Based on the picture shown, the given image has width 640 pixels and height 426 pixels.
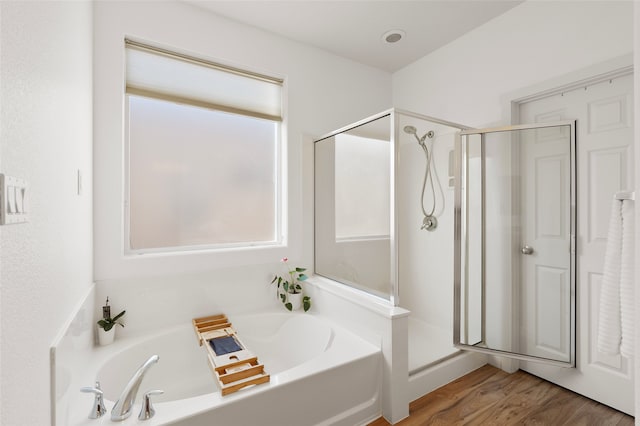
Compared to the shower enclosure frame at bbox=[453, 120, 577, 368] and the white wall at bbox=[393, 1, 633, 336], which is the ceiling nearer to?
the white wall at bbox=[393, 1, 633, 336]

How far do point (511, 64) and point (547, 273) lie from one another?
1514 millimetres

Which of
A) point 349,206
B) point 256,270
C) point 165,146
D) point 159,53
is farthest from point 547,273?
point 159,53

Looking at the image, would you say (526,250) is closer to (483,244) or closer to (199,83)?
(483,244)

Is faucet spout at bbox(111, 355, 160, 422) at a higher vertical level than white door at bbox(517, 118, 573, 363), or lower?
lower

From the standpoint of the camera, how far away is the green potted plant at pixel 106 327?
5.79ft

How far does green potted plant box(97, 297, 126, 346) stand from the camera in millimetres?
1765

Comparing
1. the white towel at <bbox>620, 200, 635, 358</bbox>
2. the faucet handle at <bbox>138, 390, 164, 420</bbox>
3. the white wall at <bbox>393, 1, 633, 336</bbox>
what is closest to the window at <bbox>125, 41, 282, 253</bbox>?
the faucet handle at <bbox>138, 390, 164, 420</bbox>

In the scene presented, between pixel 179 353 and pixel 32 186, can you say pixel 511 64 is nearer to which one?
pixel 32 186

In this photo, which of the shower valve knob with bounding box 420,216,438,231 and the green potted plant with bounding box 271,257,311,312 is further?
the green potted plant with bounding box 271,257,311,312

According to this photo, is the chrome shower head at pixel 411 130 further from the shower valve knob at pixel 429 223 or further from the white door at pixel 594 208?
the white door at pixel 594 208

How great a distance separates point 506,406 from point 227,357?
1.68m

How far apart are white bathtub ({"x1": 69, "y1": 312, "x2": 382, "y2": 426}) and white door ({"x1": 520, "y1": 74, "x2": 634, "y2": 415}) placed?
1.31m

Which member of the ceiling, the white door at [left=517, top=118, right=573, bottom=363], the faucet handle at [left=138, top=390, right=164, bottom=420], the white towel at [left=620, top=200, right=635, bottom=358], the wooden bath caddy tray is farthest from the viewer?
the ceiling

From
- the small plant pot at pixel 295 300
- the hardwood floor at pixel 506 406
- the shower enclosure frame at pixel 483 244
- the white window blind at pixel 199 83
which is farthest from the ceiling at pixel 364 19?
the hardwood floor at pixel 506 406
